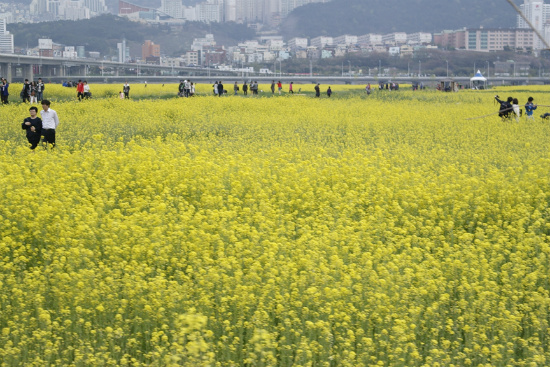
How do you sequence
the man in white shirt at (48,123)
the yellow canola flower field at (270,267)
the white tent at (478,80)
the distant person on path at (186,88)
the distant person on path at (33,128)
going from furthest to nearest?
the white tent at (478,80), the distant person on path at (186,88), the man in white shirt at (48,123), the distant person on path at (33,128), the yellow canola flower field at (270,267)

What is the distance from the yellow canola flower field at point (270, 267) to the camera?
5770 millimetres

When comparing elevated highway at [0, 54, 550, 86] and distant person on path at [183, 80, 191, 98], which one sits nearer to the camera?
distant person on path at [183, 80, 191, 98]

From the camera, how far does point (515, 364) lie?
586 cm

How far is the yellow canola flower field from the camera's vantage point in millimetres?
5770

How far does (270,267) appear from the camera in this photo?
6848 mm

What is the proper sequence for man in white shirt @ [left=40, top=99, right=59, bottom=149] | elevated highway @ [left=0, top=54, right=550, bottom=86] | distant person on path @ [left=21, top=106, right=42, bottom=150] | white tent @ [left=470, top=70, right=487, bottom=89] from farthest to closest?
1. elevated highway @ [left=0, top=54, right=550, bottom=86]
2. white tent @ [left=470, top=70, right=487, bottom=89]
3. man in white shirt @ [left=40, top=99, right=59, bottom=149]
4. distant person on path @ [left=21, top=106, right=42, bottom=150]

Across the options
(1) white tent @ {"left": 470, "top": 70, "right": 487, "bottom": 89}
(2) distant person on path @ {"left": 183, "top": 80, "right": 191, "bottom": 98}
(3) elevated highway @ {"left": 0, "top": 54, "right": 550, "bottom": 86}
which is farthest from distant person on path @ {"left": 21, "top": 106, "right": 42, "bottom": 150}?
(3) elevated highway @ {"left": 0, "top": 54, "right": 550, "bottom": 86}

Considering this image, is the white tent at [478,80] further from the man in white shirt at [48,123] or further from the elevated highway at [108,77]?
the man in white shirt at [48,123]

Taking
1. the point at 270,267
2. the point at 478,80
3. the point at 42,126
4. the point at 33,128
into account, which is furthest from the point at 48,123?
the point at 478,80

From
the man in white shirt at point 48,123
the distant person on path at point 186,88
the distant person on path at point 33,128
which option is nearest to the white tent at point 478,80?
the distant person on path at point 186,88

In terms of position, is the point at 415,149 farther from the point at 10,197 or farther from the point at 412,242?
the point at 10,197

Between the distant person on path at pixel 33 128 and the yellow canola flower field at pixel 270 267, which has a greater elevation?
the distant person on path at pixel 33 128

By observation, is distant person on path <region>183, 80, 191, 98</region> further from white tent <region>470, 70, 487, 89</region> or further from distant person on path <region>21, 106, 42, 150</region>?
white tent <region>470, 70, 487, 89</region>

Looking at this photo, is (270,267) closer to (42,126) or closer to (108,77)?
(42,126)
